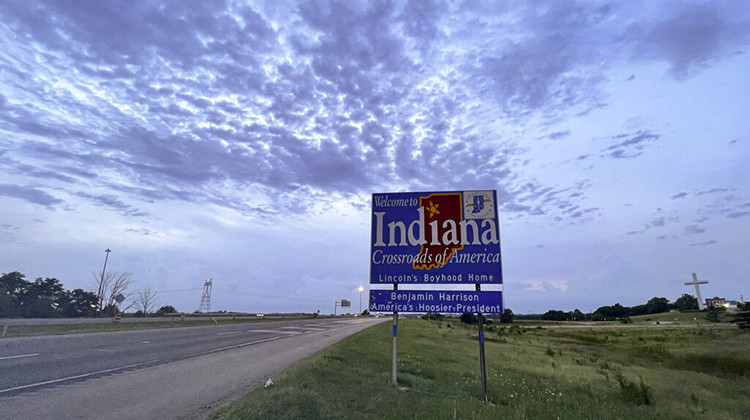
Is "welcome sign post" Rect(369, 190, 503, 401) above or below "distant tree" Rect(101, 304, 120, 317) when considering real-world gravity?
above

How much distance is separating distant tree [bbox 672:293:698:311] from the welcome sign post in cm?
14830

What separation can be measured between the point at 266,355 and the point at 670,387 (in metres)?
17.9

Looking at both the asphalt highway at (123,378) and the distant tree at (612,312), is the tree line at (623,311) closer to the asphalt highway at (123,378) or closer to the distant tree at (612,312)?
the distant tree at (612,312)

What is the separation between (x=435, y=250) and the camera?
11641 millimetres

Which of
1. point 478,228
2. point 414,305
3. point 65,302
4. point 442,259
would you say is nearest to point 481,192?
point 478,228

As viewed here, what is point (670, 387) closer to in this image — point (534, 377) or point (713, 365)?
point (534, 377)

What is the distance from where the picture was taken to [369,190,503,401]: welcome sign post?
11.0m

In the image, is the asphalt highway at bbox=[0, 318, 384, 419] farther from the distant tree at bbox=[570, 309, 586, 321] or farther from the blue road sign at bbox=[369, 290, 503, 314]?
the distant tree at bbox=[570, 309, 586, 321]

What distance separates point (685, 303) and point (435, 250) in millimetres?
156257

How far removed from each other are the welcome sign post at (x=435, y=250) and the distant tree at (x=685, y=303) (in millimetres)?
148295

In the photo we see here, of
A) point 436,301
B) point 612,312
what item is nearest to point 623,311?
point 612,312

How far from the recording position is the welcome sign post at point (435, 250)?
11047 millimetres

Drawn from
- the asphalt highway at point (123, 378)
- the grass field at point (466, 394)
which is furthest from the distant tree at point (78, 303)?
the grass field at point (466, 394)

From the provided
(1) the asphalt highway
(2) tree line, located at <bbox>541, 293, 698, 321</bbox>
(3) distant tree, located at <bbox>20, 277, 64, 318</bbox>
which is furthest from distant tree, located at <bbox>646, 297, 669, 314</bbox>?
(3) distant tree, located at <bbox>20, 277, 64, 318</bbox>
